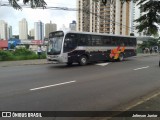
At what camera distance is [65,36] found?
782 inches

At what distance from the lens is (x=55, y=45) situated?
20359 millimetres

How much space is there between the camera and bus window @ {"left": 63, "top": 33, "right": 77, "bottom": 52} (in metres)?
19.9

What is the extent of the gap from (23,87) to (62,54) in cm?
955

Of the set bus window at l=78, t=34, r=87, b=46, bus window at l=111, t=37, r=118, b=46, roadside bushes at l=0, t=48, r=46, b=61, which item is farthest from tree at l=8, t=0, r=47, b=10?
roadside bushes at l=0, t=48, r=46, b=61

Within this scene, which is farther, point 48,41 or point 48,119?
point 48,41

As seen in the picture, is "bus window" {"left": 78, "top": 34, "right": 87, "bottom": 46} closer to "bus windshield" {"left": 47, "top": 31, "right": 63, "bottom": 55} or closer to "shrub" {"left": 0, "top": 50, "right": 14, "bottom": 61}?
"bus windshield" {"left": 47, "top": 31, "right": 63, "bottom": 55}

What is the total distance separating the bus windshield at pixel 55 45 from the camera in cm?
1991

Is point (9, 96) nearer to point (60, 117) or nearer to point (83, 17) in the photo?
point (60, 117)

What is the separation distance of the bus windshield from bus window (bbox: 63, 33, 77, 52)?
40 cm

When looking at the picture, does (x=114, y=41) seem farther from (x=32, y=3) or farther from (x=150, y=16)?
(x=32, y=3)

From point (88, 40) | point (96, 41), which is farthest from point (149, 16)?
point (96, 41)

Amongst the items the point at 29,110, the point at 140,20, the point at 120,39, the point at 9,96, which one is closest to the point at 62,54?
the point at 120,39

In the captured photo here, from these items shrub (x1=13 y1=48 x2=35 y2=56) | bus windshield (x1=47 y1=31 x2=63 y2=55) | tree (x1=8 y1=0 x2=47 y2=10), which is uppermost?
tree (x1=8 y1=0 x2=47 y2=10)

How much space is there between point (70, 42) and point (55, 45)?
1.23m
